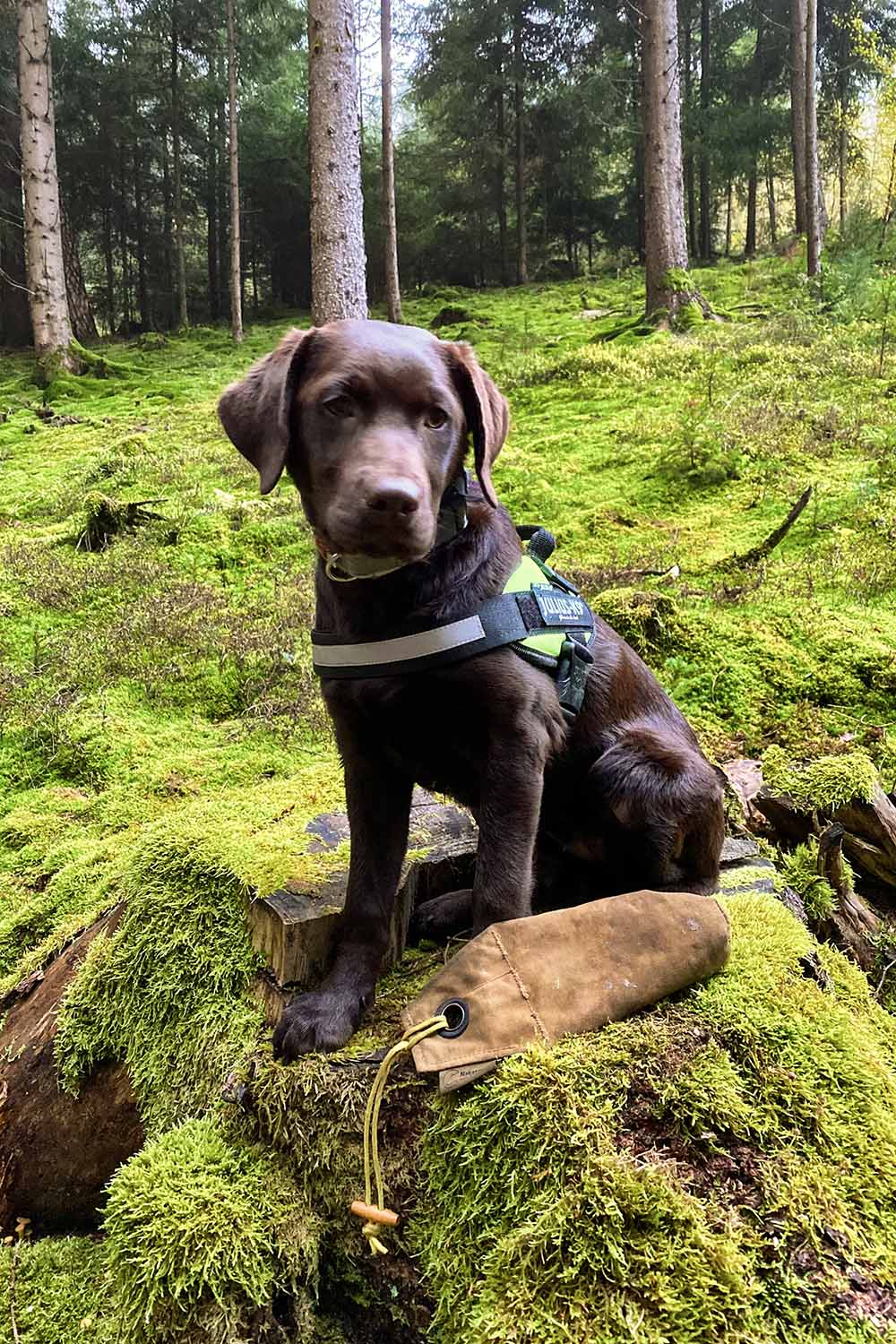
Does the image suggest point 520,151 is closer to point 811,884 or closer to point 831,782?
point 831,782

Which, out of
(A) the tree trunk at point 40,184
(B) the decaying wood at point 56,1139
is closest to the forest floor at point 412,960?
(B) the decaying wood at point 56,1139

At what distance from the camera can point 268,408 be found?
220cm

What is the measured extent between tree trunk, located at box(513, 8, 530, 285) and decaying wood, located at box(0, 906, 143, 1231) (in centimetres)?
2893

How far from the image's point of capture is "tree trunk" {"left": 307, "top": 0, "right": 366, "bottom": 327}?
845 cm

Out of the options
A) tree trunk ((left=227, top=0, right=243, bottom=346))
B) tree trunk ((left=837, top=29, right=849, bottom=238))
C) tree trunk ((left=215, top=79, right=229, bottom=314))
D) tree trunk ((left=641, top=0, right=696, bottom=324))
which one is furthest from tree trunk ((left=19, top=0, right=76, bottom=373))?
tree trunk ((left=837, top=29, right=849, bottom=238))

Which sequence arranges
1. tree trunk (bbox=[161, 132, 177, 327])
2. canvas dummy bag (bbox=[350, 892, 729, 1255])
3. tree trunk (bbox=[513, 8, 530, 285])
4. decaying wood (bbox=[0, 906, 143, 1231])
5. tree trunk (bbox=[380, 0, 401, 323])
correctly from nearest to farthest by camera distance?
canvas dummy bag (bbox=[350, 892, 729, 1255])
decaying wood (bbox=[0, 906, 143, 1231])
tree trunk (bbox=[380, 0, 401, 323])
tree trunk (bbox=[513, 8, 530, 285])
tree trunk (bbox=[161, 132, 177, 327])

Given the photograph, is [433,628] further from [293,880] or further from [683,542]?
[683,542]

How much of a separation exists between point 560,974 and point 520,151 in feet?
101

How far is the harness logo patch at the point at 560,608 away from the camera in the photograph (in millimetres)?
2354

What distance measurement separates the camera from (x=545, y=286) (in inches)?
1012

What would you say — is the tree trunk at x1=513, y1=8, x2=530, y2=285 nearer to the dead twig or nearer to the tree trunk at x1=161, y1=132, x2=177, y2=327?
Answer: the tree trunk at x1=161, y1=132, x2=177, y2=327


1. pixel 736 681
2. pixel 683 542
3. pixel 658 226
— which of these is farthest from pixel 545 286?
pixel 736 681

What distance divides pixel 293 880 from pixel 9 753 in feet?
9.53

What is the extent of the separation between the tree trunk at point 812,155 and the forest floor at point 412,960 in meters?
5.98
